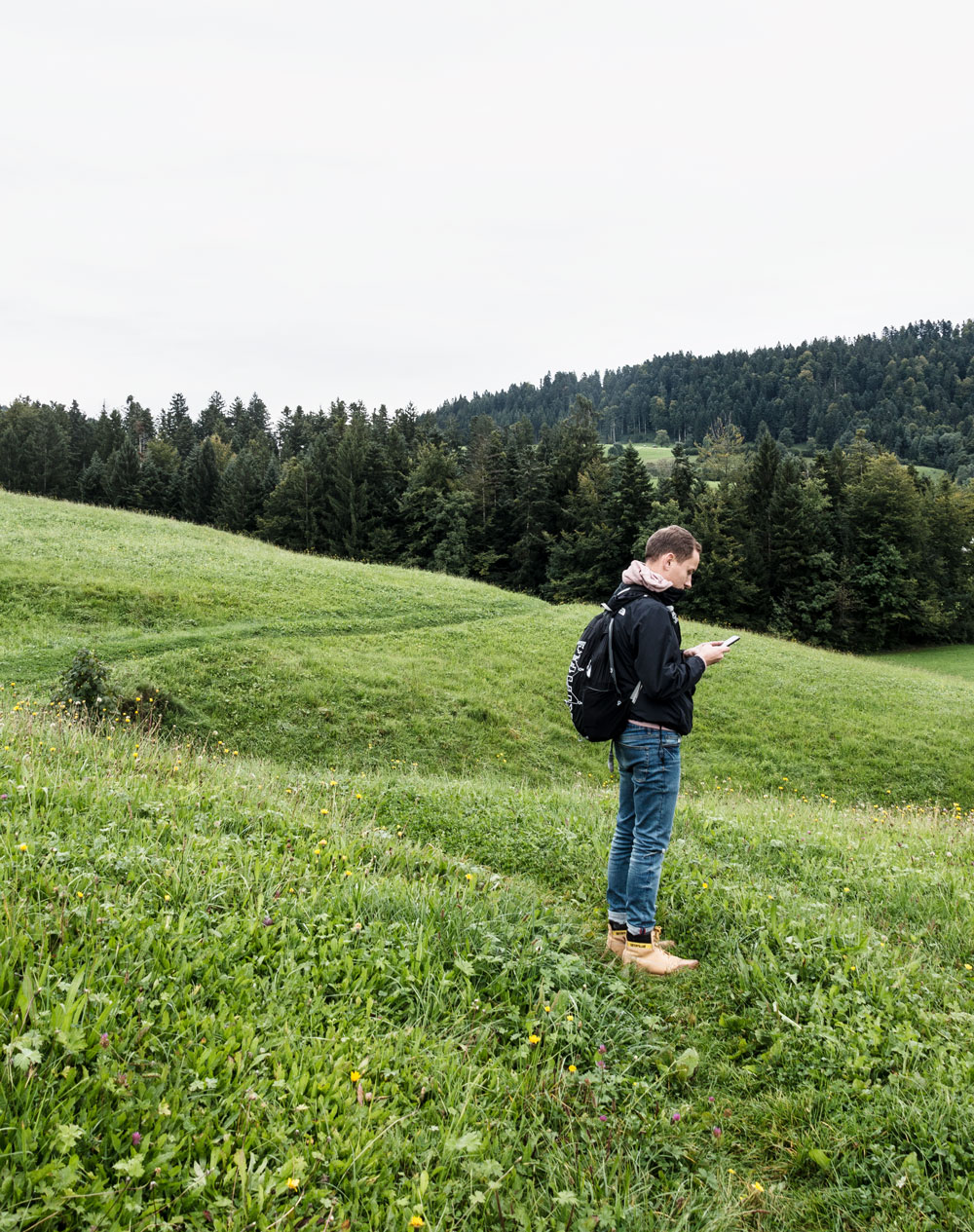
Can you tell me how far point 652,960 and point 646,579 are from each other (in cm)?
267

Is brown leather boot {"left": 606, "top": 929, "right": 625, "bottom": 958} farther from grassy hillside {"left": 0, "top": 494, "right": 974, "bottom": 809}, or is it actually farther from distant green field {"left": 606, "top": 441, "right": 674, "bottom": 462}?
distant green field {"left": 606, "top": 441, "right": 674, "bottom": 462}

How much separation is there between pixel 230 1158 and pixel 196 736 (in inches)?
444

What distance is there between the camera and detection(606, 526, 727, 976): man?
182 inches

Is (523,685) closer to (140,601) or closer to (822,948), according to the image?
(140,601)

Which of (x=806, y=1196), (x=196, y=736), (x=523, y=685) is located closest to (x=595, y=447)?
(x=523, y=685)

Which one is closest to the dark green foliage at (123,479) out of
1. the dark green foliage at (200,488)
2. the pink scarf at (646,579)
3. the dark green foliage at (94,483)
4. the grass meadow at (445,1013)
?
the dark green foliage at (94,483)

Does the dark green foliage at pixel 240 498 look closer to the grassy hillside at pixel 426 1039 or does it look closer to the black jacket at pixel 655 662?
the grassy hillside at pixel 426 1039

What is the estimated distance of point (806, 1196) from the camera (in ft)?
10.1

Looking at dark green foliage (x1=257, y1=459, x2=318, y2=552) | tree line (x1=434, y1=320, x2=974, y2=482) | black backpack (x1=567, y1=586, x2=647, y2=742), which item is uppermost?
tree line (x1=434, y1=320, x2=974, y2=482)

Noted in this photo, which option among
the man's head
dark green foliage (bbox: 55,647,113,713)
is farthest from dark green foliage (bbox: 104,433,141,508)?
the man's head

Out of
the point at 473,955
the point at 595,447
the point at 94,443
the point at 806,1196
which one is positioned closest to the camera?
the point at 806,1196

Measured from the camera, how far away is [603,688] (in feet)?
15.8

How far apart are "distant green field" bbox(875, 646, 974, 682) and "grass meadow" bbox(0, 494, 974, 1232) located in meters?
37.3

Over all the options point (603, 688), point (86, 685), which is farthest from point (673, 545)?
point (86, 685)
